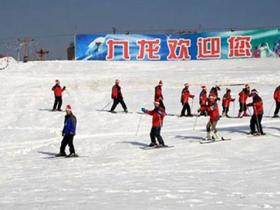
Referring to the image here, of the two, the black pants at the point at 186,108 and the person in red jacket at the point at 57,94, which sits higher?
the person in red jacket at the point at 57,94

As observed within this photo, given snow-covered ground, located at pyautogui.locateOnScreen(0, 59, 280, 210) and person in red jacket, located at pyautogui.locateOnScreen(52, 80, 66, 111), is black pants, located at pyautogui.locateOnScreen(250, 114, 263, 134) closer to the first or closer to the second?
snow-covered ground, located at pyautogui.locateOnScreen(0, 59, 280, 210)

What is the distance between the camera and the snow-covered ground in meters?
10.2

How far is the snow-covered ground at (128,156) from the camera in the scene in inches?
400

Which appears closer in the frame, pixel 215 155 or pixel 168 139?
pixel 215 155

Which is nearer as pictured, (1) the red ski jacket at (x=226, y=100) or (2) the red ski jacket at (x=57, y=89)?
(1) the red ski jacket at (x=226, y=100)

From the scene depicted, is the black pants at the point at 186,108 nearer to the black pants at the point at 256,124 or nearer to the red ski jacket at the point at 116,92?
the red ski jacket at the point at 116,92

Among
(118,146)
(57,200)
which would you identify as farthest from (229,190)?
(118,146)

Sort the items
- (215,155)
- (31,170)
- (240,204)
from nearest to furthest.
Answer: (240,204), (31,170), (215,155)

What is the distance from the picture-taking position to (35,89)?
34500 millimetres

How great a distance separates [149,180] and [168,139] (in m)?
7.06

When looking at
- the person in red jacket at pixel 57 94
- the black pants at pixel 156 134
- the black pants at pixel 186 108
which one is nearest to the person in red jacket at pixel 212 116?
the black pants at pixel 156 134

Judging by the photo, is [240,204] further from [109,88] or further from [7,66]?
[7,66]

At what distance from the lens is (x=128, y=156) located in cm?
1662

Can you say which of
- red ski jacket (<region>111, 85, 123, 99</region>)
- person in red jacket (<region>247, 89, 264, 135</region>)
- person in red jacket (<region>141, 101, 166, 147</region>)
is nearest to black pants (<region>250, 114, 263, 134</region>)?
person in red jacket (<region>247, 89, 264, 135</region>)
